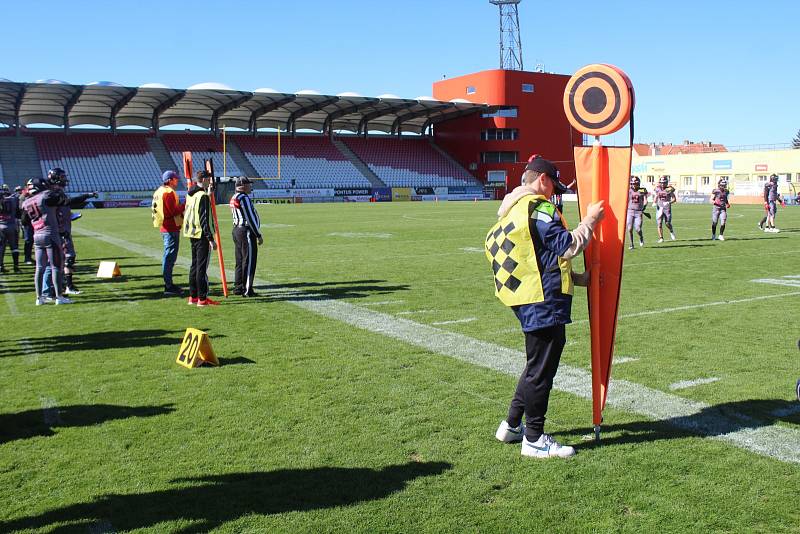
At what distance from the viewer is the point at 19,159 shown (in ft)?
171

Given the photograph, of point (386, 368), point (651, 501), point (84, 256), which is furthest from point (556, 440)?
point (84, 256)

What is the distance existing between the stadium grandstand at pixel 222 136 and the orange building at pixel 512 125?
65.0 inches

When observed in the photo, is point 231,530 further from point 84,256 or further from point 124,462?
point 84,256

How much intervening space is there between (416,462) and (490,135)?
6584cm

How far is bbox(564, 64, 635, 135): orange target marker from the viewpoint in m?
4.26

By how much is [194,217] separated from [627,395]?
6.84 meters

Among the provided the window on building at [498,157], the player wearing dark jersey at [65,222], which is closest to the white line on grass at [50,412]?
the player wearing dark jersey at [65,222]

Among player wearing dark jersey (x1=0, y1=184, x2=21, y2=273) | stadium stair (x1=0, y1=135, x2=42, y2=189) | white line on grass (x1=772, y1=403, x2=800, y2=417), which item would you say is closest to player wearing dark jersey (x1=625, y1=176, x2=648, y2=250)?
white line on grass (x1=772, y1=403, x2=800, y2=417)

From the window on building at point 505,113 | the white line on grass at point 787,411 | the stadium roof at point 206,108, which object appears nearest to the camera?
the white line on grass at point 787,411

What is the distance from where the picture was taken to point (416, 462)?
4215mm

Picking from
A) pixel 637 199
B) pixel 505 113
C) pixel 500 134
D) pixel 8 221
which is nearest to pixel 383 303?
pixel 8 221

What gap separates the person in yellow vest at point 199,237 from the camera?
9930mm

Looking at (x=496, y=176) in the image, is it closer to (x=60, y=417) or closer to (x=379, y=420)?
(x=379, y=420)

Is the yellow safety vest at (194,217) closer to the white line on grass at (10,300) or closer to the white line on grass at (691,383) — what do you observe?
the white line on grass at (10,300)
